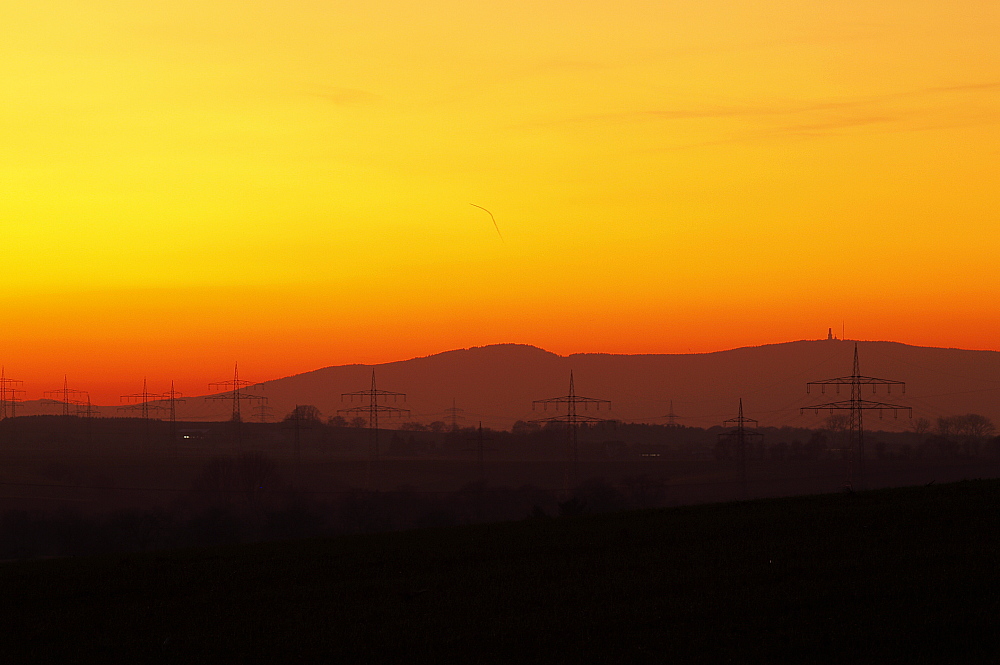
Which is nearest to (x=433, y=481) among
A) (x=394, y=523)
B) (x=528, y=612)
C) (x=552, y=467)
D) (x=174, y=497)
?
(x=552, y=467)

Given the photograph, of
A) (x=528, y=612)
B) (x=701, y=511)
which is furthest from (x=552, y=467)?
(x=528, y=612)

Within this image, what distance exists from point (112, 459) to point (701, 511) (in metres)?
168

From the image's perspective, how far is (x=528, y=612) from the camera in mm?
23594

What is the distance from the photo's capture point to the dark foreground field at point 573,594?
65.8ft

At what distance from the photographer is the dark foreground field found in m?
20.1

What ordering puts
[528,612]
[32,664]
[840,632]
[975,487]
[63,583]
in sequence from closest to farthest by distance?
1. [840,632]
2. [32,664]
3. [528,612]
4. [63,583]
5. [975,487]

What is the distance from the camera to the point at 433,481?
16088 cm

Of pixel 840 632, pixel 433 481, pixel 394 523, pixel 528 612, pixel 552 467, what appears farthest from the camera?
pixel 552 467

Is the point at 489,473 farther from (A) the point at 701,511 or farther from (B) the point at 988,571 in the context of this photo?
(B) the point at 988,571

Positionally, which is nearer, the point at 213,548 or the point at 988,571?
the point at 988,571

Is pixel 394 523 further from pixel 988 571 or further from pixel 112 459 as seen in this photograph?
pixel 112 459

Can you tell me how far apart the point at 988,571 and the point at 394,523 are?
3472 inches

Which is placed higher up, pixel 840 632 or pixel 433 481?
pixel 840 632

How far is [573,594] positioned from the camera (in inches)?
988
